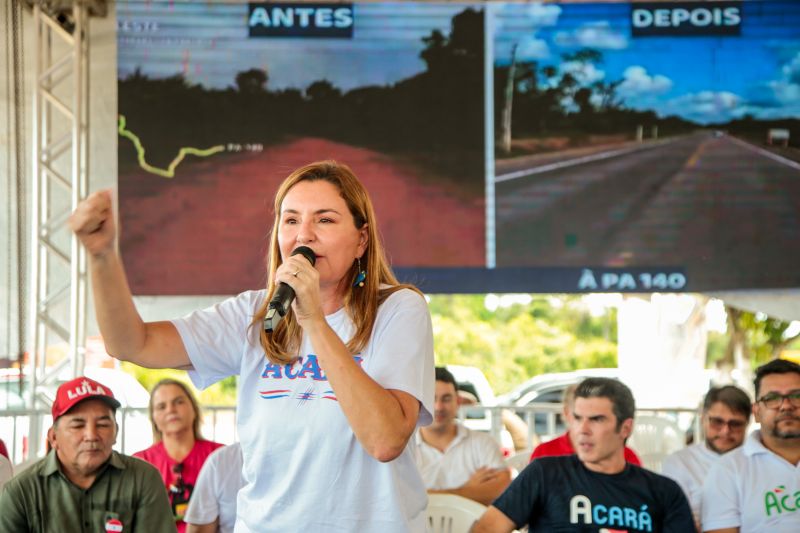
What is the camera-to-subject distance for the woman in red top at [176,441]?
15.4 ft

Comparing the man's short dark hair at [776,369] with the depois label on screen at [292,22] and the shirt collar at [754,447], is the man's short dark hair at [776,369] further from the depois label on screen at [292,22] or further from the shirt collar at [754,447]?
the depois label on screen at [292,22]

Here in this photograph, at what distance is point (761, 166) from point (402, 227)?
2.25 m

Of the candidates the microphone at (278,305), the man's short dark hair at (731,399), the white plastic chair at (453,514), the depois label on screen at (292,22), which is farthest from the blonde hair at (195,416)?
the microphone at (278,305)

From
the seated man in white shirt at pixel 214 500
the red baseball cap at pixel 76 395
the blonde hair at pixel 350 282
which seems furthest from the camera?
the seated man in white shirt at pixel 214 500

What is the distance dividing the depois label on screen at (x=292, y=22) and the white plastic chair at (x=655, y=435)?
324cm

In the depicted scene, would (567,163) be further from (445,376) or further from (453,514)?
(453,514)

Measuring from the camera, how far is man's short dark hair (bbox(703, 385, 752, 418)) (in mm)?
4574

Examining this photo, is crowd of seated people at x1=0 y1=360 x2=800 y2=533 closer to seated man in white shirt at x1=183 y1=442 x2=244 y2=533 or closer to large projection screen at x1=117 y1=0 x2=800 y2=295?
seated man in white shirt at x1=183 y1=442 x2=244 y2=533

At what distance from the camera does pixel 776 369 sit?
12.4ft

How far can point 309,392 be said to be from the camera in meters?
1.65

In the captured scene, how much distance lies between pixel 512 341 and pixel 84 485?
19.7 meters

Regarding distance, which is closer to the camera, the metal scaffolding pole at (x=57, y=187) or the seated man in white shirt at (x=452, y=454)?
the seated man in white shirt at (x=452, y=454)

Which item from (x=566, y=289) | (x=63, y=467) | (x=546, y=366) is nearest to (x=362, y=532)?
(x=63, y=467)

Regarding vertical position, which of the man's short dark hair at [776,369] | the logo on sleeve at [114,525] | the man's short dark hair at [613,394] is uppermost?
the man's short dark hair at [776,369]
